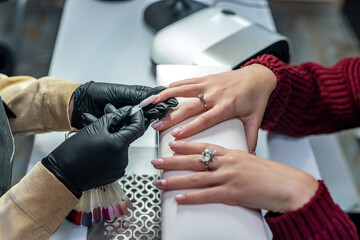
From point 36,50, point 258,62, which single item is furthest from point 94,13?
point 36,50

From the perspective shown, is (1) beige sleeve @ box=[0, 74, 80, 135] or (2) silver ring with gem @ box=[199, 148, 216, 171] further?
(1) beige sleeve @ box=[0, 74, 80, 135]

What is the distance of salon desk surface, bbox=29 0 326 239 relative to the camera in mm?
825

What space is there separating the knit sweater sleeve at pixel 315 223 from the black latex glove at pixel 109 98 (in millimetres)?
249

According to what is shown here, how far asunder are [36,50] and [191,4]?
866 mm

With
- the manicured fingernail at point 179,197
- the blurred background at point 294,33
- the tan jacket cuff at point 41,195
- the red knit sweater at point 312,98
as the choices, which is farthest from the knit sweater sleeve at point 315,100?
the blurred background at point 294,33

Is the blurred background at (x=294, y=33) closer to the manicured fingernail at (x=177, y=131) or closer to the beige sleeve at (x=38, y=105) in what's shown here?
the beige sleeve at (x=38, y=105)

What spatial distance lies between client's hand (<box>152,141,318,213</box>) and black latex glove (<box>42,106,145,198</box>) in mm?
59

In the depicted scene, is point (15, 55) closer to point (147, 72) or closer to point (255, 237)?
point (147, 72)

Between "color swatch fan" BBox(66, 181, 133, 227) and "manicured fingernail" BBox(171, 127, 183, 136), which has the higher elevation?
"manicured fingernail" BBox(171, 127, 183, 136)

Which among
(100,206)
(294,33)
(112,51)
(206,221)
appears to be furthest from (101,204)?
(294,33)

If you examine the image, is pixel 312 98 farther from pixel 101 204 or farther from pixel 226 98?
pixel 101 204

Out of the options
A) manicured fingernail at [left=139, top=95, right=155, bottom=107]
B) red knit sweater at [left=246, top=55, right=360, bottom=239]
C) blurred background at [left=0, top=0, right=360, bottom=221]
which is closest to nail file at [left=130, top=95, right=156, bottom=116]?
manicured fingernail at [left=139, top=95, right=155, bottom=107]

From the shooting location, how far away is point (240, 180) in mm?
566

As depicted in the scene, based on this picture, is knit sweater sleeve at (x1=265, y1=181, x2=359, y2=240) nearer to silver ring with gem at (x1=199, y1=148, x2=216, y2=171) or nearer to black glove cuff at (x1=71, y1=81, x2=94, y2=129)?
silver ring with gem at (x1=199, y1=148, x2=216, y2=171)
